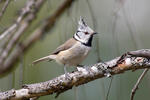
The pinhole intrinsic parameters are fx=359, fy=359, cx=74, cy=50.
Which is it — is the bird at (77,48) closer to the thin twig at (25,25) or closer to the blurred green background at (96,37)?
the blurred green background at (96,37)

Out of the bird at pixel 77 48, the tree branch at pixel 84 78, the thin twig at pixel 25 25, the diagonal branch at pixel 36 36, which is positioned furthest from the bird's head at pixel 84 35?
the tree branch at pixel 84 78

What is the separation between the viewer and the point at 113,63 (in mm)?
2234

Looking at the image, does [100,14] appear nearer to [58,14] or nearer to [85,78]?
[58,14]

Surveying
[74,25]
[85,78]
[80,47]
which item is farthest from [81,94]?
[80,47]

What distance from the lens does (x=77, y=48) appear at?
338 centimetres

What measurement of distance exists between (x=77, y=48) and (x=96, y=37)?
0.85 m

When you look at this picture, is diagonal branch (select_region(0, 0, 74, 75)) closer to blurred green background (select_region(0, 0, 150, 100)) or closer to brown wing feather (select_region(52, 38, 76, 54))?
blurred green background (select_region(0, 0, 150, 100))

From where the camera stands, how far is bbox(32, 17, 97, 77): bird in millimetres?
3322

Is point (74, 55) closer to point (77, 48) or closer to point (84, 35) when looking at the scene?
point (77, 48)

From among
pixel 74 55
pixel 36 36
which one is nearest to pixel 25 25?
pixel 36 36

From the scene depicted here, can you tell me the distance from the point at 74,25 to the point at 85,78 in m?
0.52

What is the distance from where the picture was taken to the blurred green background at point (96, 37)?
2.62m

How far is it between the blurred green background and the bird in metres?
0.09

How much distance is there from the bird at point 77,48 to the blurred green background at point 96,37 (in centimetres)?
9
